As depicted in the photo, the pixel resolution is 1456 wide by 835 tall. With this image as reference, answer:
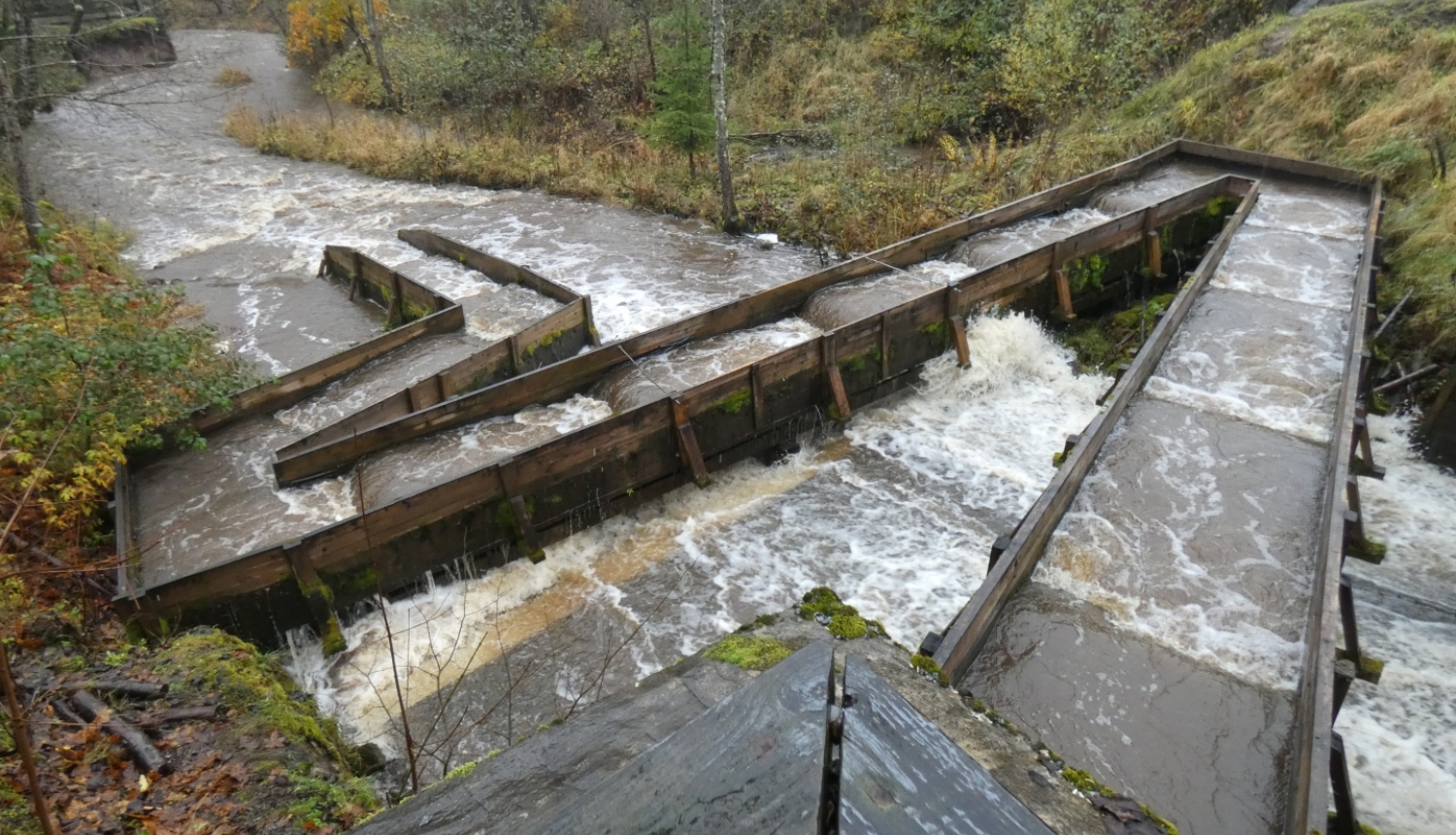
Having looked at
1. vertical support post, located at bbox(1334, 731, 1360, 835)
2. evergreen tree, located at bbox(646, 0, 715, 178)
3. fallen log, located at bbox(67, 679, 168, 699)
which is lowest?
vertical support post, located at bbox(1334, 731, 1360, 835)

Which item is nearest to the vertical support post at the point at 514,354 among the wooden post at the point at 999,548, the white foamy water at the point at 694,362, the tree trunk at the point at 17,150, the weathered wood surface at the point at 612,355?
the weathered wood surface at the point at 612,355

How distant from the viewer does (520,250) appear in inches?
647

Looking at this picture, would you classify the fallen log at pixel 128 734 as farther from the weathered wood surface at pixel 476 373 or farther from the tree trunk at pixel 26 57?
the tree trunk at pixel 26 57

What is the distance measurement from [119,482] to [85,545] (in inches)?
30.6

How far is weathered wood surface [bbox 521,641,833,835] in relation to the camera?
1035 millimetres

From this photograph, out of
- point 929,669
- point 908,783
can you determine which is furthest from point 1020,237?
point 908,783

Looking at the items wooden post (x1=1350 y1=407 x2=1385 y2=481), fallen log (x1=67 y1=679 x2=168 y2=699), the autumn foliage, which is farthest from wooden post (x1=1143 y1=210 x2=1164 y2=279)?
the autumn foliage

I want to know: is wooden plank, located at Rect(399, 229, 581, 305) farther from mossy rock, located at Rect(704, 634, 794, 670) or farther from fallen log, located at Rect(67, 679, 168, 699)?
mossy rock, located at Rect(704, 634, 794, 670)

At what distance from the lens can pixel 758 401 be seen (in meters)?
9.26

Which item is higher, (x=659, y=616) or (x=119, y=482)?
(x=119, y=482)

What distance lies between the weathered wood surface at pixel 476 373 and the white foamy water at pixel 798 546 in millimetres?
2230

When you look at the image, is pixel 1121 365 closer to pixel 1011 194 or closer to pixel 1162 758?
pixel 1162 758

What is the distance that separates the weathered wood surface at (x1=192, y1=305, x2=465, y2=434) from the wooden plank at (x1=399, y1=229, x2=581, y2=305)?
149 cm

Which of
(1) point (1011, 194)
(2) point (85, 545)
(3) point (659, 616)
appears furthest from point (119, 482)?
(1) point (1011, 194)
